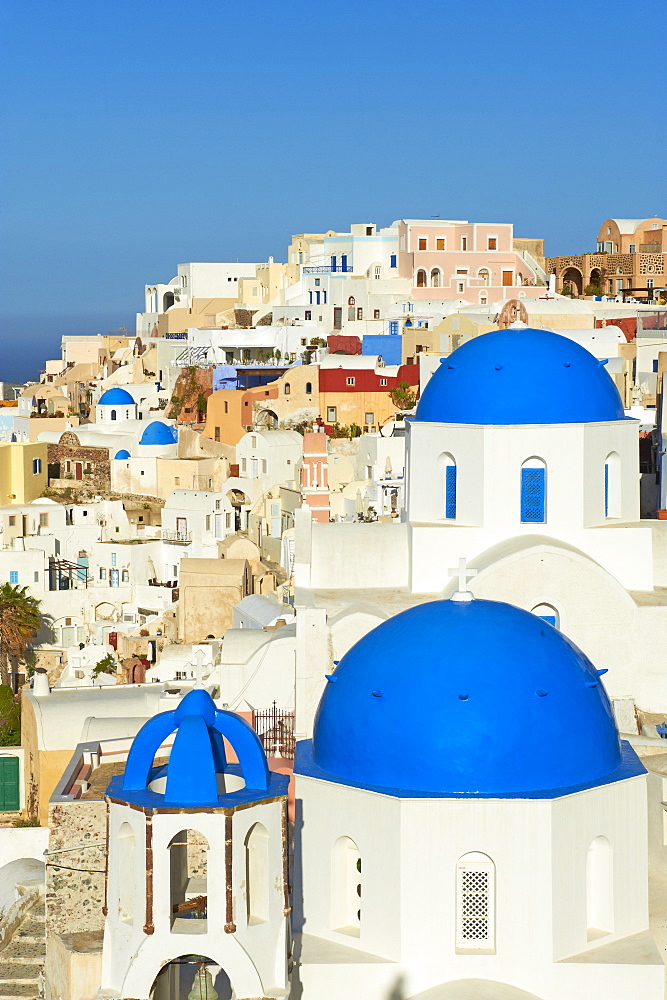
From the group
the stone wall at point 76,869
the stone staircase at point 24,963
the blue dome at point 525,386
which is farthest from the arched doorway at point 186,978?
the blue dome at point 525,386

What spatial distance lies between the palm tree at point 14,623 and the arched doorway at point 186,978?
60.6ft

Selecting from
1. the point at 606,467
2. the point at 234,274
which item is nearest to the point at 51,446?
the point at 234,274

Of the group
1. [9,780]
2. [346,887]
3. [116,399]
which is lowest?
[9,780]

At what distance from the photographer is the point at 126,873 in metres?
10.5

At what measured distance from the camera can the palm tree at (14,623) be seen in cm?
3020

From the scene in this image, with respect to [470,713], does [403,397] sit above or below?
above

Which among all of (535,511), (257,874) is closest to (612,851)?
(257,874)

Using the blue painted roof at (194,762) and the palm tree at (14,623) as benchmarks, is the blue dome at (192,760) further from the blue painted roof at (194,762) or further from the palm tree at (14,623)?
the palm tree at (14,623)

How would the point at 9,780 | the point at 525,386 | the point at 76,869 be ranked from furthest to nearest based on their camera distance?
1. the point at 9,780
2. the point at 525,386
3. the point at 76,869

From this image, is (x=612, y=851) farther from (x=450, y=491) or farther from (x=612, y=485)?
(x=612, y=485)

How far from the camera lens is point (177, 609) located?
31125 millimetres

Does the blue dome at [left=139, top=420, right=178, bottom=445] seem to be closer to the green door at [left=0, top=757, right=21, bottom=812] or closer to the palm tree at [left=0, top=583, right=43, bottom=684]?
the palm tree at [left=0, top=583, right=43, bottom=684]

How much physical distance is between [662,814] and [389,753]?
9.93 feet

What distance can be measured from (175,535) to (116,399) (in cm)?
1199
